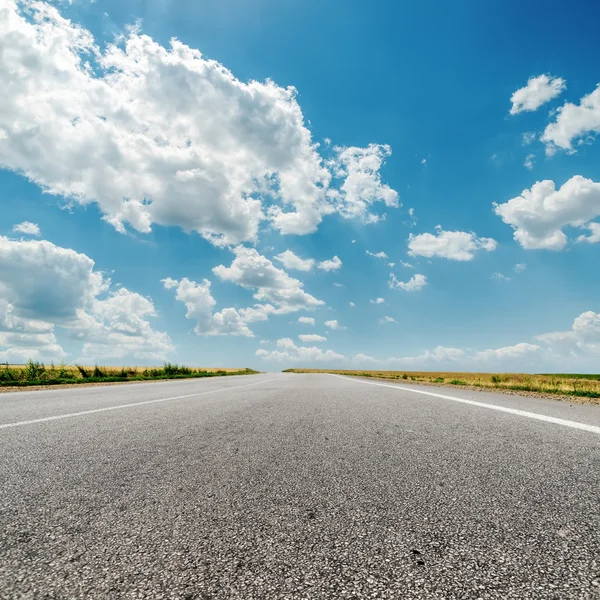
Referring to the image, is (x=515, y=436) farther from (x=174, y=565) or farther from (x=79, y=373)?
(x=79, y=373)

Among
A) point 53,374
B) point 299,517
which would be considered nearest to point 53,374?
point 53,374

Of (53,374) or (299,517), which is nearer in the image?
(299,517)

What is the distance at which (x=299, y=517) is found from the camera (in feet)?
5.68

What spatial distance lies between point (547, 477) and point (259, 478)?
5.76 feet

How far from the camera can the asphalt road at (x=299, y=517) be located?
1.21m

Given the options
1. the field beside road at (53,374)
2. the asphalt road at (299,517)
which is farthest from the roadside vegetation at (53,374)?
the asphalt road at (299,517)

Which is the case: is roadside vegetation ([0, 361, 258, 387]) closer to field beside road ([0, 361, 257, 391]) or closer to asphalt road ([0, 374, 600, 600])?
field beside road ([0, 361, 257, 391])

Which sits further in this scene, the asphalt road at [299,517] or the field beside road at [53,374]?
the field beside road at [53,374]

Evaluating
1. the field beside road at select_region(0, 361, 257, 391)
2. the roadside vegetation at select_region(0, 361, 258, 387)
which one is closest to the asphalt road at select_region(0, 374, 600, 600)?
the field beside road at select_region(0, 361, 257, 391)

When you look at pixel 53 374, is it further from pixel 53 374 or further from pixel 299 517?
pixel 299 517

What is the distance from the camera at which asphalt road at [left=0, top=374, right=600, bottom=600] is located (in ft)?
3.98

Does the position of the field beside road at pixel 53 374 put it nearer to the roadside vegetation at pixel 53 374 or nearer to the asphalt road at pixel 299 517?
the roadside vegetation at pixel 53 374

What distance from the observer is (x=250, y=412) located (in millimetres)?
5648

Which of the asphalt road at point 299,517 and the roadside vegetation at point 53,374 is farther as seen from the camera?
the roadside vegetation at point 53,374
